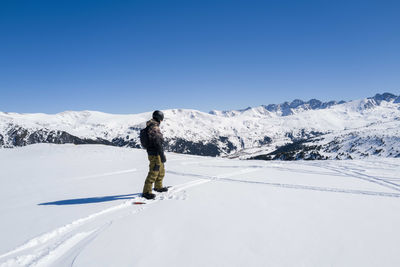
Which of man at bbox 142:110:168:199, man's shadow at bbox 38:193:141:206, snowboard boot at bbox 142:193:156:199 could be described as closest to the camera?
man's shadow at bbox 38:193:141:206

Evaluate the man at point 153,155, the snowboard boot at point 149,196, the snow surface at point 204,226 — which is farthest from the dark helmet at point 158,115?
the snow surface at point 204,226

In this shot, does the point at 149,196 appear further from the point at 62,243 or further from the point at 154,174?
the point at 62,243

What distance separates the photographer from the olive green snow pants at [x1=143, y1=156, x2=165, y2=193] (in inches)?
318

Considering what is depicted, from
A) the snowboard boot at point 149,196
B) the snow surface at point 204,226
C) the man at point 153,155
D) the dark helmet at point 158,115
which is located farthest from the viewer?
the dark helmet at point 158,115

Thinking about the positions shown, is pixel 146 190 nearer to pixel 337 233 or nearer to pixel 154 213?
pixel 154 213

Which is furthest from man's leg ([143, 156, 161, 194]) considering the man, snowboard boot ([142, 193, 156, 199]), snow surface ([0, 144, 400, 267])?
snow surface ([0, 144, 400, 267])

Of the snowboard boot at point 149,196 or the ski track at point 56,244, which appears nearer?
the ski track at point 56,244

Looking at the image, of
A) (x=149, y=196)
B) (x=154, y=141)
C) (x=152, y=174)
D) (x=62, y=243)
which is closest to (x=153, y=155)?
(x=154, y=141)

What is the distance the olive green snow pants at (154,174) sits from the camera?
26.5 ft

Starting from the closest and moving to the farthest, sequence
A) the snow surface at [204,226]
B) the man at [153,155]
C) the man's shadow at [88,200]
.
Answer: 1. the snow surface at [204,226]
2. the man's shadow at [88,200]
3. the man at [153,155]

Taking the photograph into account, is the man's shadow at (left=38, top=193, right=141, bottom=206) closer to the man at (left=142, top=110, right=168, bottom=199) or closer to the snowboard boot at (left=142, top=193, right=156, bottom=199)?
the snowboard boot at (left=142, top=193, right=156, bottom=199)

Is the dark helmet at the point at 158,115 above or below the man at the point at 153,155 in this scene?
above

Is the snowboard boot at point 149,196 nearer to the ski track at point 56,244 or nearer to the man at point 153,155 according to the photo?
the man at point 153,155

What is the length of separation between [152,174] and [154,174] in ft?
0.24
